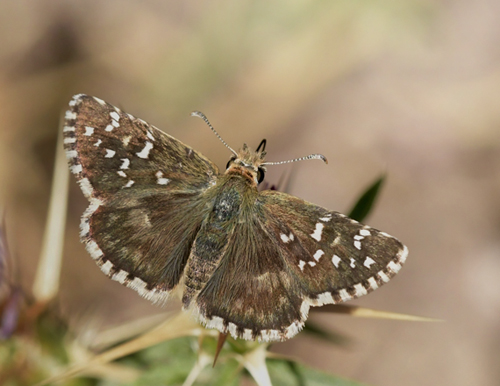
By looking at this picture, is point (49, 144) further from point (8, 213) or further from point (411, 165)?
point (411, 165)

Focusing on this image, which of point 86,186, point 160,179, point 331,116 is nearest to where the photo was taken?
point 86,186

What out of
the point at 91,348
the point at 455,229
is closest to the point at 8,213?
the point at 91,348

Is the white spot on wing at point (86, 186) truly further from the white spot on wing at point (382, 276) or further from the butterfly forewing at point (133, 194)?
the white spot on wing at point (382, 276)

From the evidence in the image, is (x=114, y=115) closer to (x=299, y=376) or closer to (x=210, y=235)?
(x=210, y=235)

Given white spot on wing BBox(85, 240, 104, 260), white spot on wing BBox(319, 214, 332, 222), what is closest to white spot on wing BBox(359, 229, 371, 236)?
white spot on wing BBox(319, 214, 332, 222)

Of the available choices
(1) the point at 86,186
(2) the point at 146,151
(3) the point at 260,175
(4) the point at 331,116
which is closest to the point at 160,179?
(2) the point at 146,151
